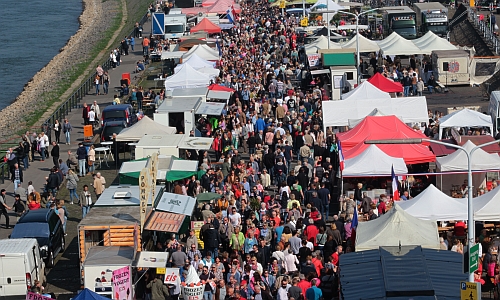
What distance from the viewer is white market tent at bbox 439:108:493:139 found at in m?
37.4

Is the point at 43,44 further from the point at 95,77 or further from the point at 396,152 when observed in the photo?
the point at 396,152

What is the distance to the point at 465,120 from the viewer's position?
37.7m

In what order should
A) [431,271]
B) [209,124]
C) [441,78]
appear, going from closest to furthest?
[431,271] < [209,124] < [441,78]

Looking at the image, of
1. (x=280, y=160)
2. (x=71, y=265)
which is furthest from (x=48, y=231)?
(x=280, y=160)

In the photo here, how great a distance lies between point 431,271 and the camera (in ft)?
71.6

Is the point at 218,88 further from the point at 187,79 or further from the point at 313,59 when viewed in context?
the point at 313,59

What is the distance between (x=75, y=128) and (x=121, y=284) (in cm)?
2591

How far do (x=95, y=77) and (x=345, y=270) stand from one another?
40.6 m

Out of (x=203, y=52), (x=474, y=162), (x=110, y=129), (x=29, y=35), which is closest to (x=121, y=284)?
(x=474, y=162)

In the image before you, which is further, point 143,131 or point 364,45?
point 364,45

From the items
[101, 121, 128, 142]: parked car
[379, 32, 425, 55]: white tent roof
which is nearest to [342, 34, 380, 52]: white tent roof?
[379, 32, 425, 55]: white tent roof

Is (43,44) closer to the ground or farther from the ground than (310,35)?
closer to the ground

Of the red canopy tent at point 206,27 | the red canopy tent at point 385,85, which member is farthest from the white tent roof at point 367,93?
the red canopy tent at point 206,27

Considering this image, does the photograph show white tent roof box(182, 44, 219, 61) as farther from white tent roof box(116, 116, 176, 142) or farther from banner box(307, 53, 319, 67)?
white tent roof box(116, 116, 176, 142)
